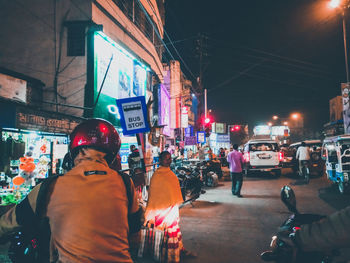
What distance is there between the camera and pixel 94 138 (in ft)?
6.43

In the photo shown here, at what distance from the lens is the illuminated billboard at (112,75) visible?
11.4 m

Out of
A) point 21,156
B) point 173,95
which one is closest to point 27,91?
point 21,156

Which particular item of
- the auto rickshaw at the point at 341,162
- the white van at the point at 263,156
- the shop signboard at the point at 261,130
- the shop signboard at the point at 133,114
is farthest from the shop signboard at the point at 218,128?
the shop signboard at the point at 133,114

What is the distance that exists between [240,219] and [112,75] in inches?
379

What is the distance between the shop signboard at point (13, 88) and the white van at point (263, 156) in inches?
507

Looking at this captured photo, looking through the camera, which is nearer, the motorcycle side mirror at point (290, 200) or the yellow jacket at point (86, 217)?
the yellow jacket at point (86, 217)

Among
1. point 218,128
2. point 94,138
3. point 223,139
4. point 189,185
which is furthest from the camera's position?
point 218,128

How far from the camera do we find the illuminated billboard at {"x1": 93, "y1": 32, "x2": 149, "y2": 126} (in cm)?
1145

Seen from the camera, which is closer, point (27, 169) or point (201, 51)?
point (27, 169)

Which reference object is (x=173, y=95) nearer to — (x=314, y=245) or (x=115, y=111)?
(x=115, y=111)

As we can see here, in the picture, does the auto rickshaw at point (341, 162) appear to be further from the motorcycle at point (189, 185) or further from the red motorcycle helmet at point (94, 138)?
the red motorcycle helmet at point (94, 138)

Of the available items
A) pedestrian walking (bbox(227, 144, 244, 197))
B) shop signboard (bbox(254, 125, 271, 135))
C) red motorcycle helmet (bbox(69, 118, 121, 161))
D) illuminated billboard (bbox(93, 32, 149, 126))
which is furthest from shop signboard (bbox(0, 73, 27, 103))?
shop signboard (bbox(254, 125, 271, 135))

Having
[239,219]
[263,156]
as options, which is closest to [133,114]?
[239,219]

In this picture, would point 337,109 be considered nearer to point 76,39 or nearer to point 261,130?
point 76,39
